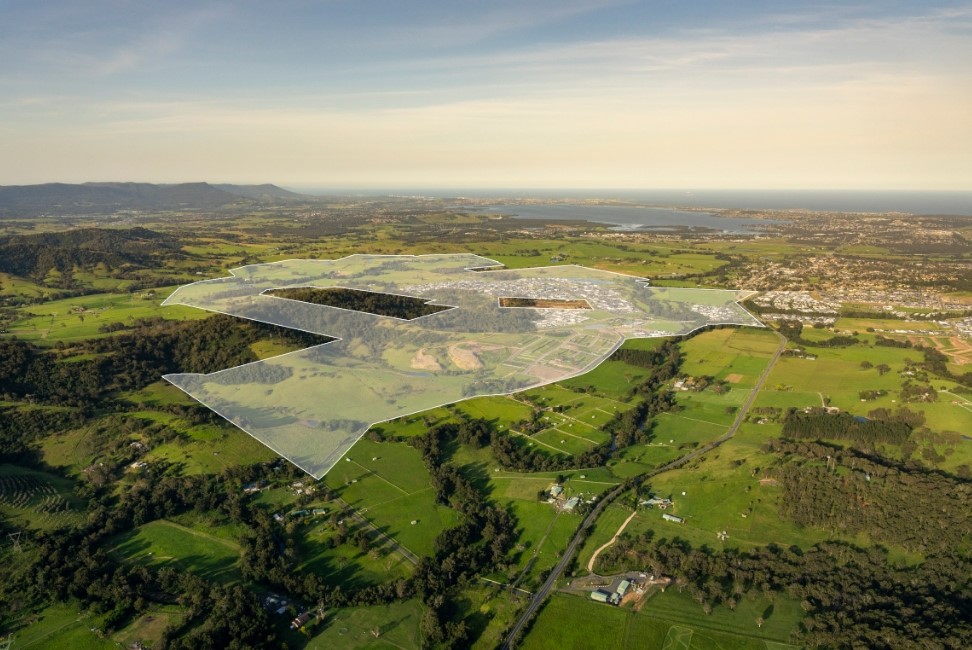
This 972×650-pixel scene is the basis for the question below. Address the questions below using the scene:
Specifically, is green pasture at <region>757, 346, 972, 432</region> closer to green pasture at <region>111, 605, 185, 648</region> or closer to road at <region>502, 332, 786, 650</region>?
road at <region>502, 332, 786, 650</region>

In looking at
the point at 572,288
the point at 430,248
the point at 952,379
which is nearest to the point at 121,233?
the point at 430,248

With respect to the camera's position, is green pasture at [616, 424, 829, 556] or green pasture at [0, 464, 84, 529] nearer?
green pasture at [616, 424, 829, 556]

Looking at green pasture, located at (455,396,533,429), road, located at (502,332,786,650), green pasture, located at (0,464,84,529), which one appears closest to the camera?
road, located at (502,332,786,650)

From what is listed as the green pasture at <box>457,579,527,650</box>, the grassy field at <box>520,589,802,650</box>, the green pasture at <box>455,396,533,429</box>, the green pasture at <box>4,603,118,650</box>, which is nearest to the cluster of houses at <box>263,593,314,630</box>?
the green pasture at <box>4,603,118,650</box>

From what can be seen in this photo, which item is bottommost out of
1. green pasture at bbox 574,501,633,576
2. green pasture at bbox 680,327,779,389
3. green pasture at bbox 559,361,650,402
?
green pasture at bbox 574,501,633,576

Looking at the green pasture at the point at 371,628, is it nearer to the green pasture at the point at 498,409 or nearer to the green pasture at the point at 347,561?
the green pasture at the point at 347,561

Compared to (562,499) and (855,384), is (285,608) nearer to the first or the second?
(562,499)

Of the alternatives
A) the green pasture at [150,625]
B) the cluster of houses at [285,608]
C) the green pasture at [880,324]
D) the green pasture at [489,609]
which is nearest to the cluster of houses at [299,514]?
the cluster of houses at [285,608]
